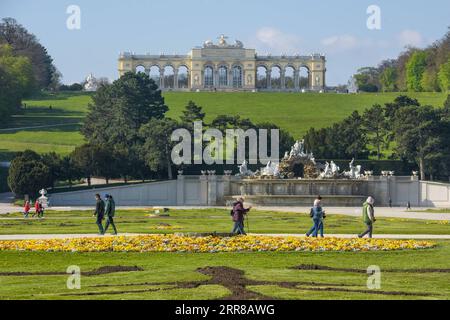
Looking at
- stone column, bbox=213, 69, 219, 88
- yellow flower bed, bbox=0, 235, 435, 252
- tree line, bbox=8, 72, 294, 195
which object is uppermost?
stone column, bbox=213, 69, 219, 88

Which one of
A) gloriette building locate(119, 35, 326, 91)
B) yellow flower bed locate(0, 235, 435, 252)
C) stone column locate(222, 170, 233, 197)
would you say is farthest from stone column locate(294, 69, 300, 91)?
yellow flower bed locate(0, 235, 435, 252)

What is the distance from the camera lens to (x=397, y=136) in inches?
3216

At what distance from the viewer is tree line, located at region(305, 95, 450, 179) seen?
7906 centimetres

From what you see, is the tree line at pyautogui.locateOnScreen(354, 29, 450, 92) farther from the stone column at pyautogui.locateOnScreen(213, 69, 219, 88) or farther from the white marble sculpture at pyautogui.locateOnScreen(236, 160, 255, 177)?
the white marble sculpture at pyautogui.locateOnScreen(236, 160, 255, 177)

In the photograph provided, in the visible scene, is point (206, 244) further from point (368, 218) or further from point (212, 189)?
point (212, 189)

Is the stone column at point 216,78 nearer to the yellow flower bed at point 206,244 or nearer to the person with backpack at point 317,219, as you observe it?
the person with backpack at point 317,219

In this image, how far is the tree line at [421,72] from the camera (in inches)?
5044

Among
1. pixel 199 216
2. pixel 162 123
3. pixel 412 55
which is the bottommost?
pixel 199 216

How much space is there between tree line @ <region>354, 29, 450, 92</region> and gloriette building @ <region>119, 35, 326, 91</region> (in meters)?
7.74

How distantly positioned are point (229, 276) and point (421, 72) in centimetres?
11955

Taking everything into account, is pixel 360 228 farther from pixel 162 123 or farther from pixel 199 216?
pixel 162 123

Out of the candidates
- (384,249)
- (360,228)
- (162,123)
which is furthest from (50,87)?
(384,249)

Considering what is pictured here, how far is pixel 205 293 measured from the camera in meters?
20.0

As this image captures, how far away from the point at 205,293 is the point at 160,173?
198 ft
